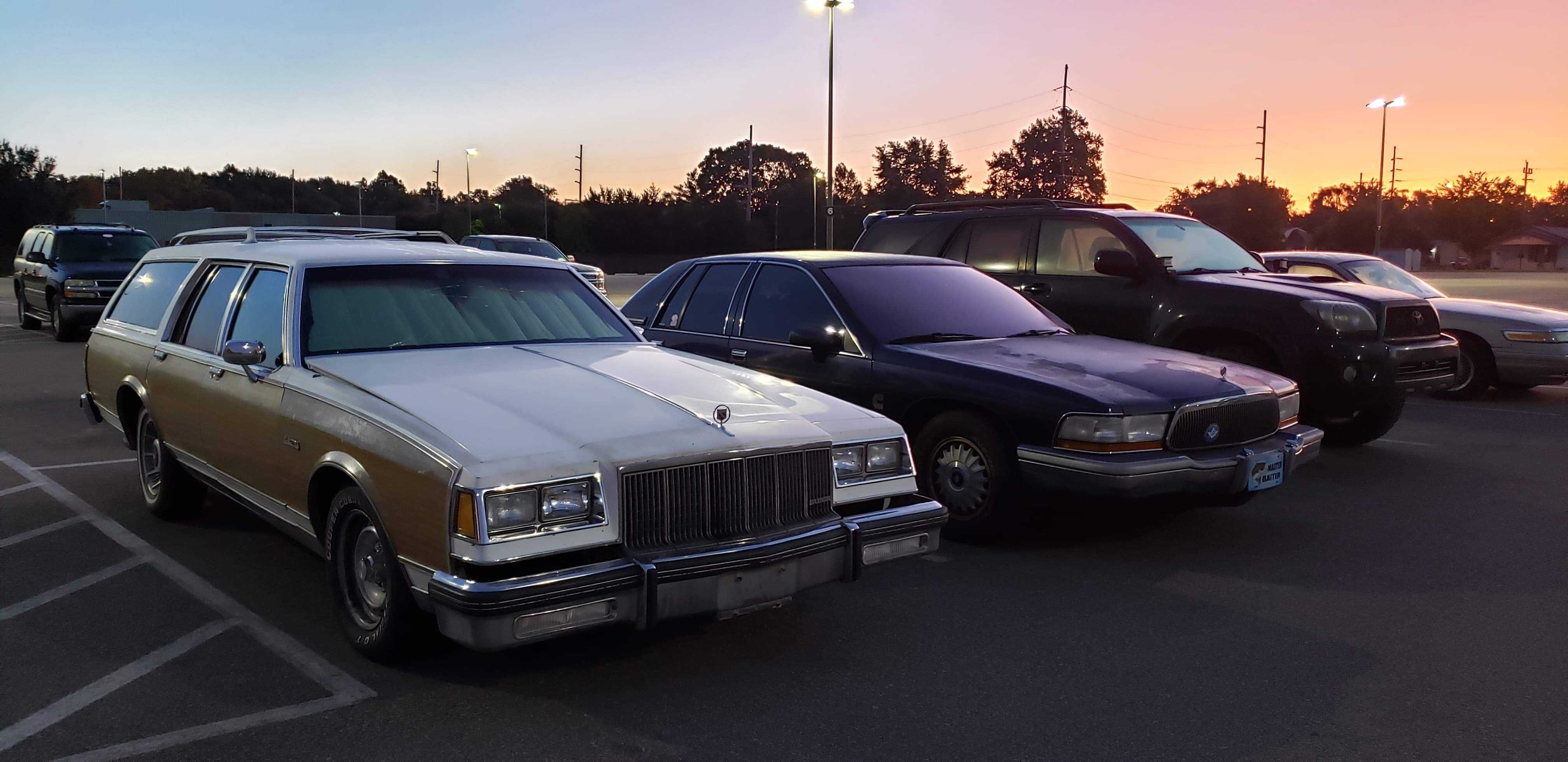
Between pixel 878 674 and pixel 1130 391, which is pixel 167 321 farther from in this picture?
pixel 1130 391

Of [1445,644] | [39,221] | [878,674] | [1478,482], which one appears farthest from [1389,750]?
[39,221]

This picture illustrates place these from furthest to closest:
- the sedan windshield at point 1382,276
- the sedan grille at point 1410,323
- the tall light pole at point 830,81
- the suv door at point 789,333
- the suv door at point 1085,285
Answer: the tall light pole at point 830,81 < the sedan windshield at point 1382,276 < the suv door at point 1085,285 < the sedan grille at point 1410,323 < the suv door at point 789,333

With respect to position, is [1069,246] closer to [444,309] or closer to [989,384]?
[989,384]

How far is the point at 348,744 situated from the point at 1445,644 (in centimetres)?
408

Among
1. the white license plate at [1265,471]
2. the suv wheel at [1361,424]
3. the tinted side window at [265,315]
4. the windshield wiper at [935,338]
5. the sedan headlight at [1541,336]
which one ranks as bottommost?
the suv wheel at [1361,424]

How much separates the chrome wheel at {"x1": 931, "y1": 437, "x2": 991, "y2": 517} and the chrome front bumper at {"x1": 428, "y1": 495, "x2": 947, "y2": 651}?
1850 mm

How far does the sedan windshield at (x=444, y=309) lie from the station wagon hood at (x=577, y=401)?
127 millimetres

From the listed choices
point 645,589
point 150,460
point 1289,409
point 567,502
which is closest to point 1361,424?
point 1289,409

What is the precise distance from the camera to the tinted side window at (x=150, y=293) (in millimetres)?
6219

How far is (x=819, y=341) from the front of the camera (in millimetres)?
6059

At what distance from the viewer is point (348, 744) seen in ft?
11.3

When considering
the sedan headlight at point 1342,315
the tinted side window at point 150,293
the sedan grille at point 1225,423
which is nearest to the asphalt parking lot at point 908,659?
the sedan grille at point 1225,423

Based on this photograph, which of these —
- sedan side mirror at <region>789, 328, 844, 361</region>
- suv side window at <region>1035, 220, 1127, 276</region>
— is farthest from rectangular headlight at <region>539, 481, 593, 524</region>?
suv side window at <region>1035, 220, 1127, 276</region>

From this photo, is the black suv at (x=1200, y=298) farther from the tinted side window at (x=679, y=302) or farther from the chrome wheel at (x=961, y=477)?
the chrome wheel at (x=961, y=477)
